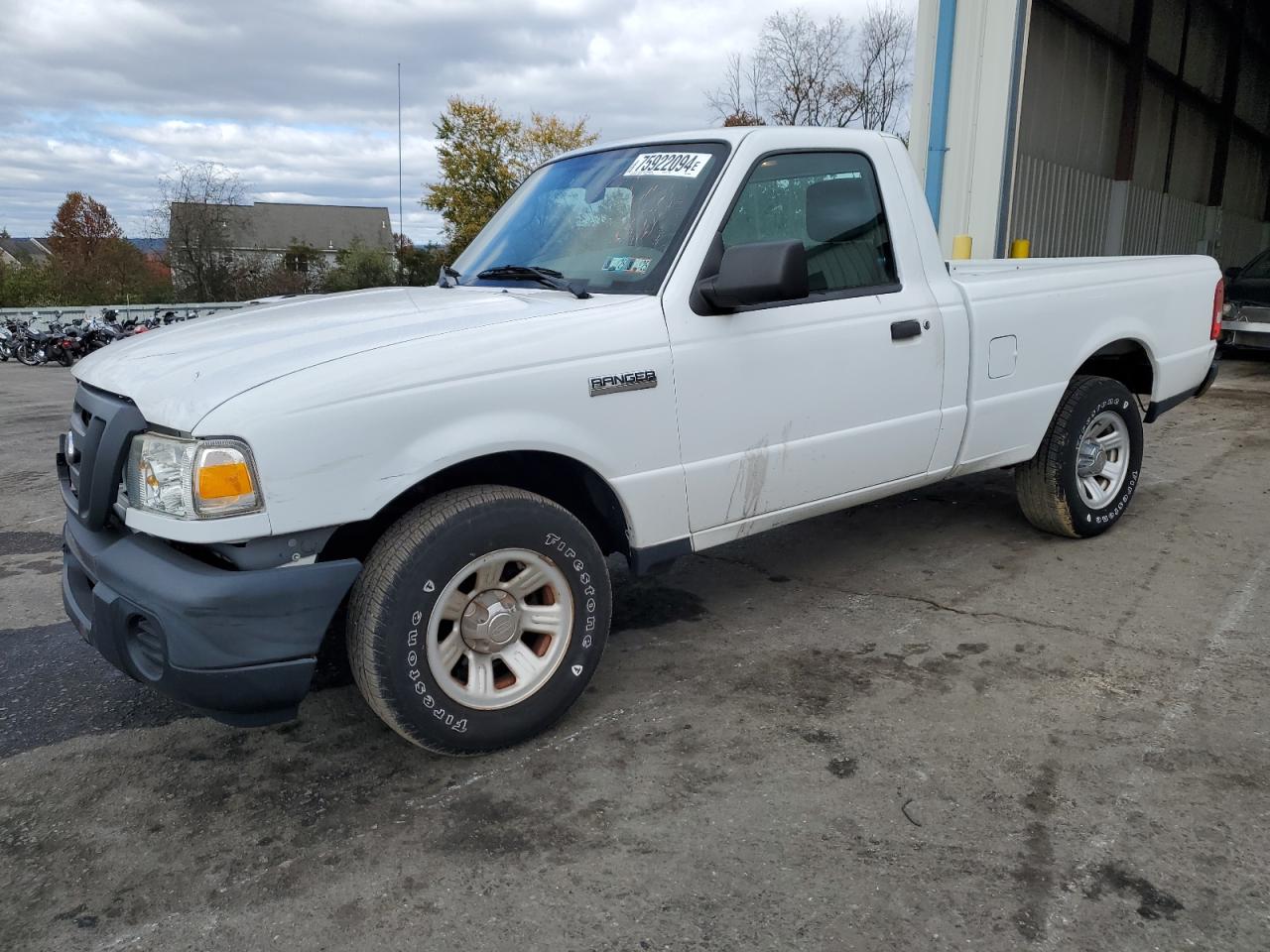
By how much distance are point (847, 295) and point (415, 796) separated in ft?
7.63

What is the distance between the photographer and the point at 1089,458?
488 cm

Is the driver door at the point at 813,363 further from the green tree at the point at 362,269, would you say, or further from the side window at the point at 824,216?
the green tree at the point at 362,269

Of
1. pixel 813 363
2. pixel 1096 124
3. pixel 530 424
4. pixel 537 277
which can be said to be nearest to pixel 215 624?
pixel 530 424

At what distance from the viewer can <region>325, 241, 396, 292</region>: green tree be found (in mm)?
45469

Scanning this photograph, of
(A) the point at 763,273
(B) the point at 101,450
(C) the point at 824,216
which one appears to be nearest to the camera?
(B) the point at 101,450

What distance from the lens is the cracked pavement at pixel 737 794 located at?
2229 mm

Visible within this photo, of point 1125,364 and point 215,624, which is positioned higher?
point 1125,364

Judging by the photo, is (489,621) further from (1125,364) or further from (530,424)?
(1125,364)

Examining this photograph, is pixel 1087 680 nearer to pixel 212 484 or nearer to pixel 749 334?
pixel 749 334

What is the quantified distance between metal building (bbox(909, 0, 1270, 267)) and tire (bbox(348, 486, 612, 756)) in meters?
7.53

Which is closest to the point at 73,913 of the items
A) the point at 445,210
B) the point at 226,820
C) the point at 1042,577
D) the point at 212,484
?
the point at 226,820

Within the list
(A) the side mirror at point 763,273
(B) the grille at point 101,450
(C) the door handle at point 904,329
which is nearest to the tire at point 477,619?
(B) the grille at point 101,450

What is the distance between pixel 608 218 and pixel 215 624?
197cm

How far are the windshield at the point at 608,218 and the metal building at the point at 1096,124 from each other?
6.35 meters
